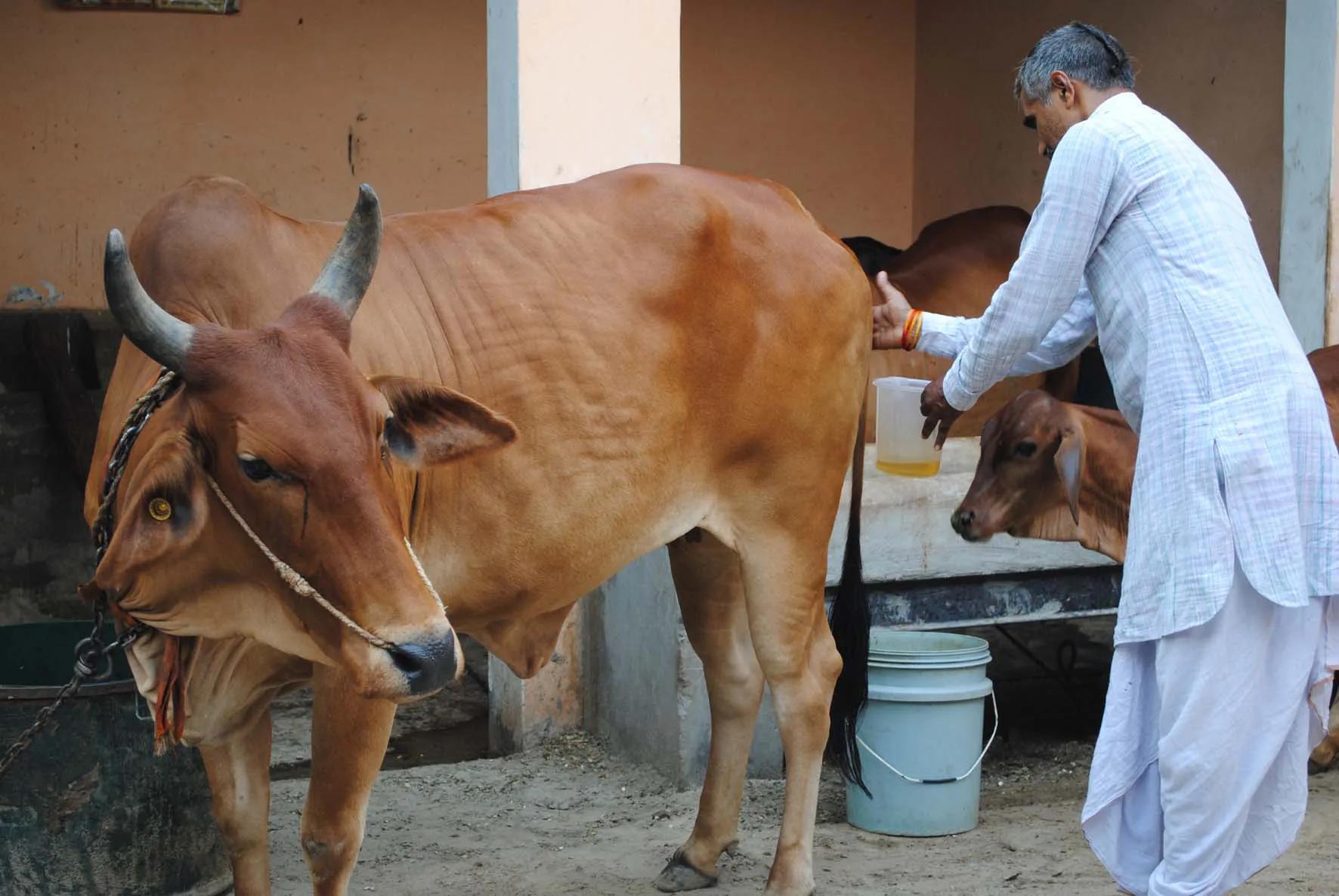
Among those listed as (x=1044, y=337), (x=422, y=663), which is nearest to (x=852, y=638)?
(x=1044, y=337)

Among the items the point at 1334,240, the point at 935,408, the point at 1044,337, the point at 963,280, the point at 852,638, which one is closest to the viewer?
the point at 1044,337

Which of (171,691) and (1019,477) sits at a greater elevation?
(1019,477)

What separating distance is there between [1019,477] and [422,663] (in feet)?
7.71

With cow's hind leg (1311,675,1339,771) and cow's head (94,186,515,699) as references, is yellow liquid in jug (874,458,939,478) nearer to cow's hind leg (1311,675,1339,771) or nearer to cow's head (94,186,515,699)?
cow's head (94,186,515,699)

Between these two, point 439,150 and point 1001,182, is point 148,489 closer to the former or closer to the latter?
point 439,150

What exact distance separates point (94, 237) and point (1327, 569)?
209 inches

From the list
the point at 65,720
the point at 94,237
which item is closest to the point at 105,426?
the point at 65,720

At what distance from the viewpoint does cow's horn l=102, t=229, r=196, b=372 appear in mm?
2350

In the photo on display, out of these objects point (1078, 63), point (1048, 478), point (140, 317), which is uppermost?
point (1078, 63)

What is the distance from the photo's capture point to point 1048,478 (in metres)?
4.29

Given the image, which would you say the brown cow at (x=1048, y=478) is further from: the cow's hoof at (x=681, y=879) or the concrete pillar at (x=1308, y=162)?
the cow's hoof at (x=681, y=879)

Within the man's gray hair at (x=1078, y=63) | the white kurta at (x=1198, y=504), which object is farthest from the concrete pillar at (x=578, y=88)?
the white kurta at (x=1198, y=504)

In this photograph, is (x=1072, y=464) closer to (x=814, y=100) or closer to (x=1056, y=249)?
(x=1056, y=249)

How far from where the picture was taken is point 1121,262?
9.59 ft
